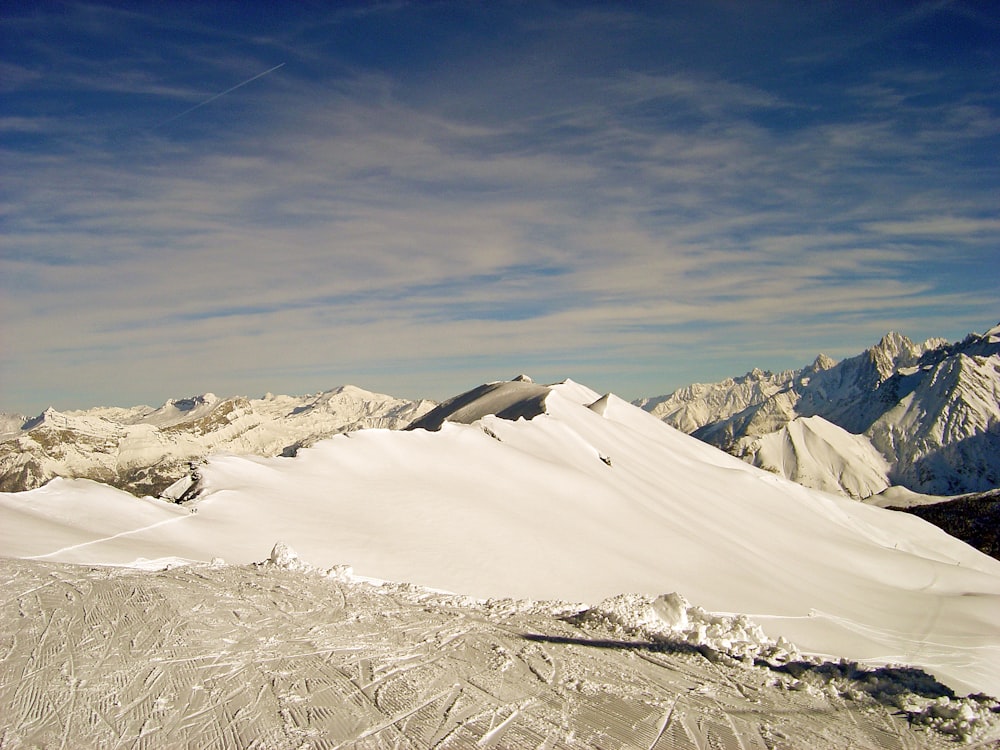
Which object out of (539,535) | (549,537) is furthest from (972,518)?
(539,535)

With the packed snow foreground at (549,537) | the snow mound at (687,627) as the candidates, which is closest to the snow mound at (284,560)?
the packed snow foreground at (549,537)

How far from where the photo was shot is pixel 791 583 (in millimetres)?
36375

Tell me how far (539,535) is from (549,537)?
1.73ft

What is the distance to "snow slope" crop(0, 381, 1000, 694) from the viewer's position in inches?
797

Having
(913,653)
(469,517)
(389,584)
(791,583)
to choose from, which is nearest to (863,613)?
(791,583)

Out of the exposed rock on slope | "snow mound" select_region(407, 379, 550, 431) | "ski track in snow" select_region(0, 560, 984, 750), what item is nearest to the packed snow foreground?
"ski track in snow" select_region(0, 560, 984, 750)

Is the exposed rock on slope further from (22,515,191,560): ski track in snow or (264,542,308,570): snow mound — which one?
(264,542,308,570): snow mound

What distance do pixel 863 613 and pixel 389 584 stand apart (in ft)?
97.6

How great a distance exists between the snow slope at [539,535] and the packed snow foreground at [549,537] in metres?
0.11

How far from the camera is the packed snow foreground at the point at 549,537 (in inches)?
768

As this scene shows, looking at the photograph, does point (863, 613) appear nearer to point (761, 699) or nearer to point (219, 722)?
point (761, 699)

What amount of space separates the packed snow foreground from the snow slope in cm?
11

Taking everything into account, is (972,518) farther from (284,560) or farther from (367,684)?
(367,684)

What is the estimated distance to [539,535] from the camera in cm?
2833
